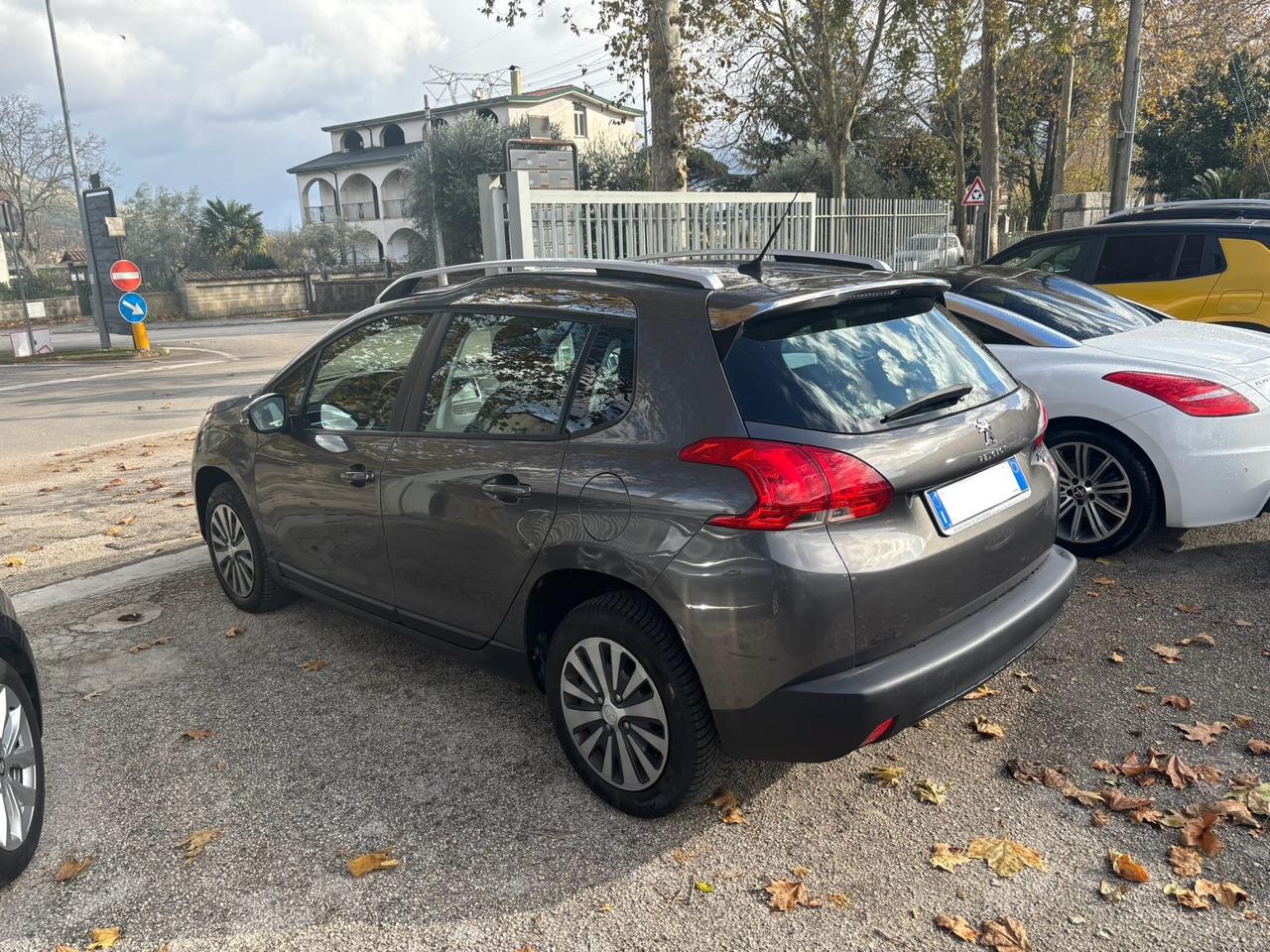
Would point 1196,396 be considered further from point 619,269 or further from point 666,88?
point 666,88

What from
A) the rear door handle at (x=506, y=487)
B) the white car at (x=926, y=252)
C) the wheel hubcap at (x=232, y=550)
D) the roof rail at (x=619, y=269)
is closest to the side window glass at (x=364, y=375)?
the roof rail at (x=619, y=269)

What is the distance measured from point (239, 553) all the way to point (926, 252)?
57.9 ft

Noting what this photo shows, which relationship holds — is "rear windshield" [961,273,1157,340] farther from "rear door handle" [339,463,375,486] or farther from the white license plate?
"rear door handle" [339,463,375,486]

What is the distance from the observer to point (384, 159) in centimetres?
6219

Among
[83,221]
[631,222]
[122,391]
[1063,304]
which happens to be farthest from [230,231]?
[1063,304]

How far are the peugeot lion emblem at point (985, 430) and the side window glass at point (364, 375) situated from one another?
2114 mm

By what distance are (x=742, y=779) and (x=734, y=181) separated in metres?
38.0

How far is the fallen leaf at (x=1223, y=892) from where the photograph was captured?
2684 millimetres

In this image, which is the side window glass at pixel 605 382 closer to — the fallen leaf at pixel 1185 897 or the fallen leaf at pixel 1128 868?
the fallen leaf at pixel 1128 868

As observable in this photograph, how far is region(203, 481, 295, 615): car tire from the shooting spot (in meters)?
4.84

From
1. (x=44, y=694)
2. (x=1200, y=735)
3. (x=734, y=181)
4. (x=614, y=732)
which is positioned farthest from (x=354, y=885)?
(x=734, y=181)

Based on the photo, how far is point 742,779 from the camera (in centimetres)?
341

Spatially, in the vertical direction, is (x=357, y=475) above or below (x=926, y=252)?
below

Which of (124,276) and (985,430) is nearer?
(985,430)
